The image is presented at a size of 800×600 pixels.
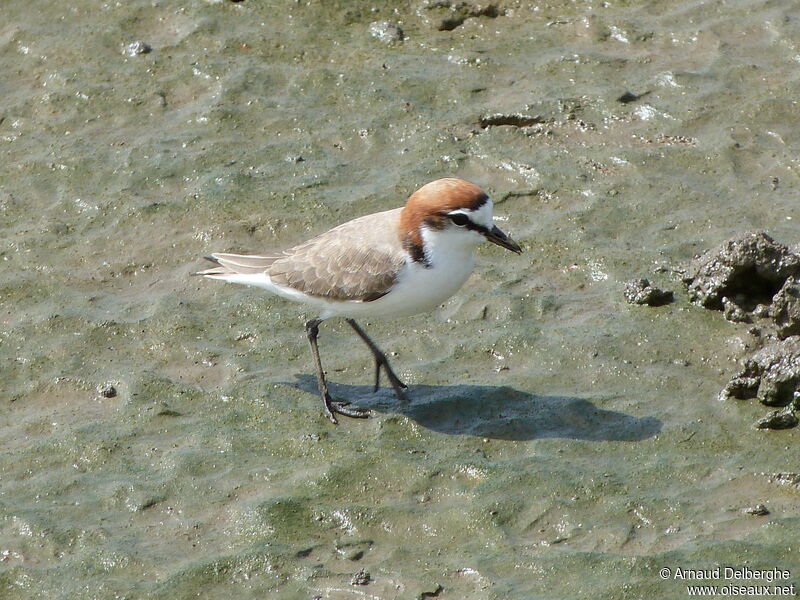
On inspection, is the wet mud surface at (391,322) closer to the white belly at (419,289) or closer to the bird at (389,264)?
the bird at (389,264)

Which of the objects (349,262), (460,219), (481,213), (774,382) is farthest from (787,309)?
(349,262)

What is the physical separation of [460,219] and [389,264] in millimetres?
630

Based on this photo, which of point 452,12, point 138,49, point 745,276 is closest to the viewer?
point 745,276

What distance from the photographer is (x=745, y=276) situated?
8.78 metres

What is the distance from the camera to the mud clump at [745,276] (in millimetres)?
8562

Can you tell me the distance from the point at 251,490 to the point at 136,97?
601cm

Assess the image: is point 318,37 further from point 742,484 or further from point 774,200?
point 742,484

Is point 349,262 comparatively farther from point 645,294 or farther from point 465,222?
point 645,294

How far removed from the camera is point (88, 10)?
12992mm

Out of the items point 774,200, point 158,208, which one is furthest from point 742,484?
point 158,208

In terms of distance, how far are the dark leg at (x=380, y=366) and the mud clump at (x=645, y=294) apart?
6.87ft

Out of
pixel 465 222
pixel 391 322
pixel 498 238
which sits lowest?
pixel 391 322

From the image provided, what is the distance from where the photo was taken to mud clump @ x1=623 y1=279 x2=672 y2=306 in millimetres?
8977

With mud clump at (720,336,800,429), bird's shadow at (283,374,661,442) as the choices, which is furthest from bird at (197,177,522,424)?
mud clump at (720,336,800,429)
